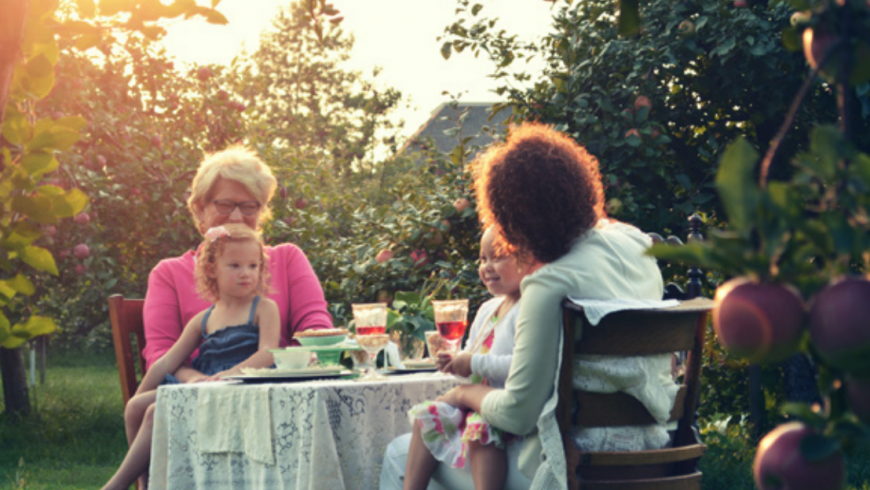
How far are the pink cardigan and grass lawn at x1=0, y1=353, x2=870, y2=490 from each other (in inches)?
81.9

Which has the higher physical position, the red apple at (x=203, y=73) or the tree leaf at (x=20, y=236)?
the red apple at (x=203, y=73)

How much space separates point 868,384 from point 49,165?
95cm

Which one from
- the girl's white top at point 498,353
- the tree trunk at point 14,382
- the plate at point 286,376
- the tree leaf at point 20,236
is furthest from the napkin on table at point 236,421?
the tree trunk at point 14,382

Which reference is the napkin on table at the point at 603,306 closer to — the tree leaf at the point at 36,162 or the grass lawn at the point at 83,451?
the tree leaf at the point at 36,162

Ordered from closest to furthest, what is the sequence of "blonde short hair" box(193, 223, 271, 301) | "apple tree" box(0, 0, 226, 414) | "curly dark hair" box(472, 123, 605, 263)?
"apple tree" box(0, 0, 226, 414), "curly dark hair" box(472, 123, 605, 263), "blonde short hair" box(193, 223, 271, 301)

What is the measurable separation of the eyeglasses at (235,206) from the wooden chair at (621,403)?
2113mm

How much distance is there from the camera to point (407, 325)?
364 centimetres

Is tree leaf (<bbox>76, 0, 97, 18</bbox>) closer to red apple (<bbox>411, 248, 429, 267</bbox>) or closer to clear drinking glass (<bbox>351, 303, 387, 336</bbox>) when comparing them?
clear drinking glass (<bbox>351, 303, 387, 336</bbox>)

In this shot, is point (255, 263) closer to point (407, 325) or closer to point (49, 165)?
point (407, 325)

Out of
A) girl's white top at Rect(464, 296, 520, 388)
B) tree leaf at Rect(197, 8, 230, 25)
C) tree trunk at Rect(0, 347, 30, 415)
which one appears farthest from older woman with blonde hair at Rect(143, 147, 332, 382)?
tree trunk at Rect(0, 347, 30, 415)

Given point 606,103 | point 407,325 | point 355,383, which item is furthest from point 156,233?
point 355,383

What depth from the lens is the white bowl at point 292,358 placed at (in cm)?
312

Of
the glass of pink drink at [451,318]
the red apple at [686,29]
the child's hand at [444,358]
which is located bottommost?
the child's hand at [444,358]

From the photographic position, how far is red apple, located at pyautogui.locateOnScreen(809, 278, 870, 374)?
0.47 m
